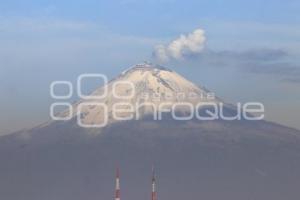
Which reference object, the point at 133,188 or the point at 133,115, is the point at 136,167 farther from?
the point at 133,115

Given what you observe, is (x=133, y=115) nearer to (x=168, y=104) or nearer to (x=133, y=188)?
(x=168, y=104)

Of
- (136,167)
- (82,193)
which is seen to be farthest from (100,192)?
(136,167)

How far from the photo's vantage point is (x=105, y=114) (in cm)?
4403

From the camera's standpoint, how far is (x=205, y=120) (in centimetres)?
4534

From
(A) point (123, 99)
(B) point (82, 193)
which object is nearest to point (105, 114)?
(A) point (123, 99)

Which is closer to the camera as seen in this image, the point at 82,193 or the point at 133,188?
the point at 133,188

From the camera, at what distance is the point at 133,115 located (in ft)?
155

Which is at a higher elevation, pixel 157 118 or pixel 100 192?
pixel 157 118

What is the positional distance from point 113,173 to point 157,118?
3234mm

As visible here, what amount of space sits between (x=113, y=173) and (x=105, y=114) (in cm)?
270

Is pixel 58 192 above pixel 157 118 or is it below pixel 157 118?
below

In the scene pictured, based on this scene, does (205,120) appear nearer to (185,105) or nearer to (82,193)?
(185,105)

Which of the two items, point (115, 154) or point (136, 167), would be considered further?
point (115, 154)

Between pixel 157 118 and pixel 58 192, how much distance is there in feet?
16.2
